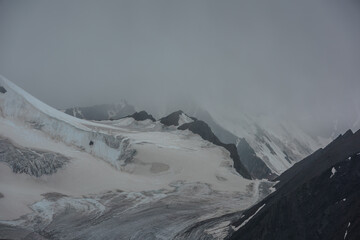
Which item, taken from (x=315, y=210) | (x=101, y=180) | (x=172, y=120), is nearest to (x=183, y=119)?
(x=172, y=120)

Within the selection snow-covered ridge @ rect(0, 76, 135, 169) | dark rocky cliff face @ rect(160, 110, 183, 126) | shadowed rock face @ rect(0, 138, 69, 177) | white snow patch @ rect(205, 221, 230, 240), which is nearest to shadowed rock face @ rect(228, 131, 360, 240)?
white snow patch @ rect(205, 221, 230, 240)

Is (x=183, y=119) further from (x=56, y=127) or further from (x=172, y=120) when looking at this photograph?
(x=56, y=127)

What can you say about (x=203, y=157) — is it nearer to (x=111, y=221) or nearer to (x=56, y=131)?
(x=56, y=131)

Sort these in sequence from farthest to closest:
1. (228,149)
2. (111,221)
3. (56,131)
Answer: (228,149) → (56,131) → (111,221)

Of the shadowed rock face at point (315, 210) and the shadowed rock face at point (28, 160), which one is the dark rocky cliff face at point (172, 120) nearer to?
the shadowed rock face at point (28, 160)

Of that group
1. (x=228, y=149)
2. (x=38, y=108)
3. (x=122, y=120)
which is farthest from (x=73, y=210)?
(x=122, y=120)

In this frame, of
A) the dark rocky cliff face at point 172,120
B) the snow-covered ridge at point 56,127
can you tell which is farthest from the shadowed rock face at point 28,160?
the dark rocky cliff face at point 172,120

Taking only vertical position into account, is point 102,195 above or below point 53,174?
below
